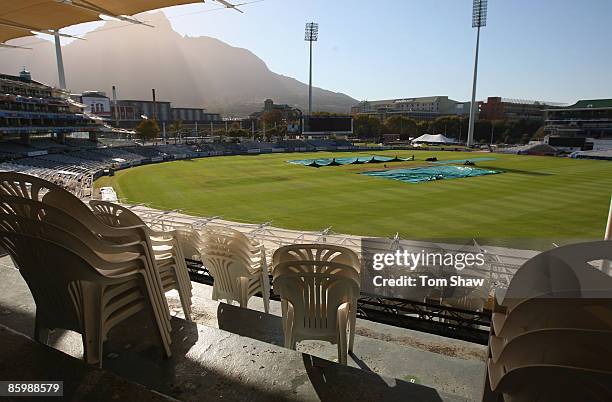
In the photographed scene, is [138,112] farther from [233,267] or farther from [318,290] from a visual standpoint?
[318,290]

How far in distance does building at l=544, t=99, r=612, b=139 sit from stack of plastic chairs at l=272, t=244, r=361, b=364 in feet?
291

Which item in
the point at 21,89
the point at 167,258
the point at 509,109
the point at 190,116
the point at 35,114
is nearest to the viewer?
the point at 167,258

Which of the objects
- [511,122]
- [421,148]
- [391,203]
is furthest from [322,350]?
[511,122]

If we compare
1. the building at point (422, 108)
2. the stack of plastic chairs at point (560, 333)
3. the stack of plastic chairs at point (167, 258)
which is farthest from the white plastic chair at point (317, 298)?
the building at point (422, 108)

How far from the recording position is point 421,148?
66875mm

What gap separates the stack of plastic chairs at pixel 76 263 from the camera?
1.68 m

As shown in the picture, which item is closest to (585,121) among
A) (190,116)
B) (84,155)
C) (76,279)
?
(84,155)

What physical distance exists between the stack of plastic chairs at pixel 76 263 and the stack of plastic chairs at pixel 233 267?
4.84 ft

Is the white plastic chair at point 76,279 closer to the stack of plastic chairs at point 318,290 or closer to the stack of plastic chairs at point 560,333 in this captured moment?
the stack of plastic chairs at point 318,290

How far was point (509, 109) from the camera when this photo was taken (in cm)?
11075

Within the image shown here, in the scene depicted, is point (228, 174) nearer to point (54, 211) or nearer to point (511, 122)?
point (54, 211)

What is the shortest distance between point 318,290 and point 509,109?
125459mm

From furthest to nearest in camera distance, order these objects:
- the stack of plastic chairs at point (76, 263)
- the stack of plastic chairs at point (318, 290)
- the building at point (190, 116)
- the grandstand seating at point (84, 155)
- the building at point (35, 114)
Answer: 1. the building at point (190, 116)
2. the building at point (35, 114)
3. the grandstand seating at point (84, 155)
4. the stack of plastic chairs at point (318, 290)
5. the stack of plastic chairs at point (76, 263)

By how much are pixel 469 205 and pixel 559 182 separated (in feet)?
42.7
